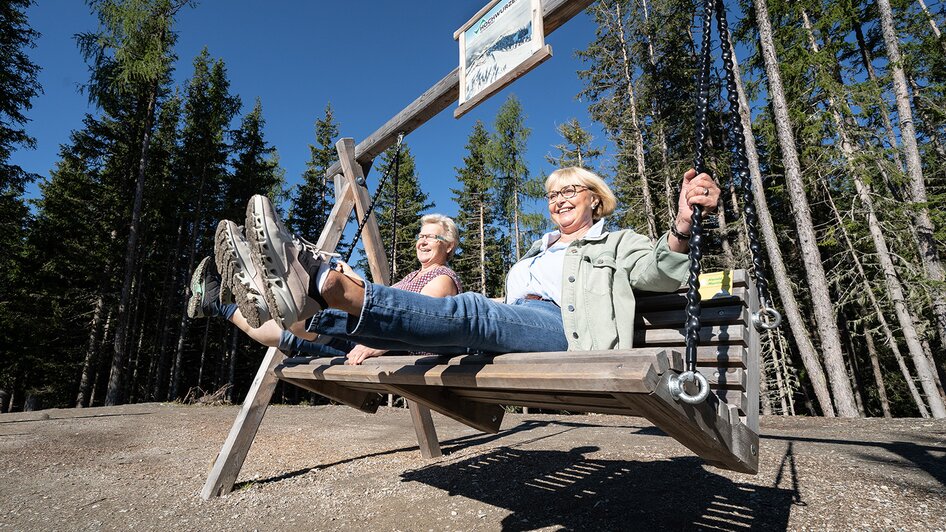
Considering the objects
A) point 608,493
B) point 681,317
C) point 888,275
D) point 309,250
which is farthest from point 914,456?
point 888,275

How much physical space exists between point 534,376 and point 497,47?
98.6 inches

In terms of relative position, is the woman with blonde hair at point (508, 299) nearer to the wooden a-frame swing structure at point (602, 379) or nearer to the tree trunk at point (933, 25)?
the wooden a-frame swing structure at point (602, 379)

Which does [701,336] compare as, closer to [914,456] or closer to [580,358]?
[580,358]

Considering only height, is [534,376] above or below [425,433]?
above

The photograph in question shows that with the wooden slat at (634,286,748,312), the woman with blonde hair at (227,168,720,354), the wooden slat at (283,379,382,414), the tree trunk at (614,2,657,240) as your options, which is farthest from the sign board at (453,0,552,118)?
the tree trunk at (614,2,657,240)

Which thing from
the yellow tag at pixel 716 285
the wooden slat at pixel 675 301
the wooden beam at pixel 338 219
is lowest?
the wooden slat at pixel 675 301

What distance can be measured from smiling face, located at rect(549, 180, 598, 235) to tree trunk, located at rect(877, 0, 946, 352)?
9.90m

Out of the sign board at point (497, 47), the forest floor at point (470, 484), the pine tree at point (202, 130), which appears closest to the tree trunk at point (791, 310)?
the forest floor at point (470, 484)

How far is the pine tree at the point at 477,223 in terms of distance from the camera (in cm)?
2069

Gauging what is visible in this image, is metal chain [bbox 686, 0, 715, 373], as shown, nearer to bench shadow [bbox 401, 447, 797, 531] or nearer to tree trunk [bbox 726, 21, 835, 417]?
bench shadow [bbox 401, 447, 797, 531]

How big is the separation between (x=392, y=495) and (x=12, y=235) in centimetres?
1330

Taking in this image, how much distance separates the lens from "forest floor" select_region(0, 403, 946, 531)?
2.63 m

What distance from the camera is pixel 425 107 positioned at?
367cm

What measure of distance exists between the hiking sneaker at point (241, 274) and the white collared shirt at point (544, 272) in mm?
1139
